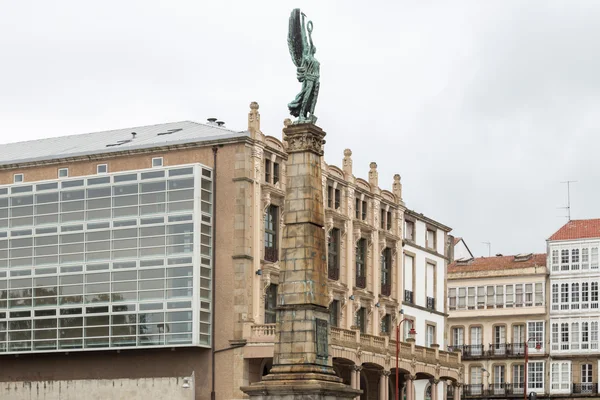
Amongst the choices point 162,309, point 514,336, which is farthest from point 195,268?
point 514,336

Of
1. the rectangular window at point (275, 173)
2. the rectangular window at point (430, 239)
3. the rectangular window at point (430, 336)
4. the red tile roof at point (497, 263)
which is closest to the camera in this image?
the rectangular window at point (275, 173)

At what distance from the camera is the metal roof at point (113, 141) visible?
79.6m

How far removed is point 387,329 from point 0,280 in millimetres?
26186

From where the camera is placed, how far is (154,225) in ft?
250

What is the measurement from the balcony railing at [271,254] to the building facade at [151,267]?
0.13 m

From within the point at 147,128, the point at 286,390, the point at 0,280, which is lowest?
the point at 286,390

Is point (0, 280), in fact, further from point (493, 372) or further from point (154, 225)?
point (493, 372)

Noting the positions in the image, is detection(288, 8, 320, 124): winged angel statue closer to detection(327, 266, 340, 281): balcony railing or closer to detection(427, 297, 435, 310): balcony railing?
detection(327, 266, 340, 281): balcony railing

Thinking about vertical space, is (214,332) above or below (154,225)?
below

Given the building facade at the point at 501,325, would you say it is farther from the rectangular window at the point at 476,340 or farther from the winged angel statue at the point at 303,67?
the winged angel statue at the point at 303,67

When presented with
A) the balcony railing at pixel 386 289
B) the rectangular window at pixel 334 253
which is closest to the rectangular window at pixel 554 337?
the balcony railing at pixel 386 289

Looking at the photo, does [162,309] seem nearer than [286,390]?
No

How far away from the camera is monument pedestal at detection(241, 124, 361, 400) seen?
155 feet

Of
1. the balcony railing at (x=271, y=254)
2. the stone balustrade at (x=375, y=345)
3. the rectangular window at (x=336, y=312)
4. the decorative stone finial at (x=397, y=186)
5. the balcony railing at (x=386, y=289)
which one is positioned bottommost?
the stone balustrade at (x=375, y=345)
